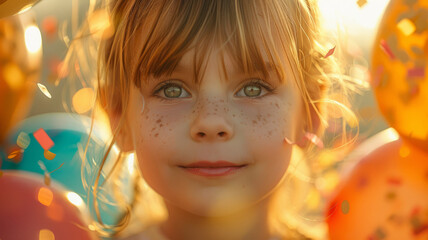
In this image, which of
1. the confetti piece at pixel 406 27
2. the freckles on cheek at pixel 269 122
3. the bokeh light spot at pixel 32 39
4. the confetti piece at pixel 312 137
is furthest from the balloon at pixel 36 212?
the confetti piece at pixel 406 27

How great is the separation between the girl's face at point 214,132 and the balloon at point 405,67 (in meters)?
0.19

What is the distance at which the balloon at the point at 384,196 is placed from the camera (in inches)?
45.9

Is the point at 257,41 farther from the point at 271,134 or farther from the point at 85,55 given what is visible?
the point at 85,55

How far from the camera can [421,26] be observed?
1106 millimetres

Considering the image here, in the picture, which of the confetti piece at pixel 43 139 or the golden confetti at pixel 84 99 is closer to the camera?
the confetti piece at pixel 43 139

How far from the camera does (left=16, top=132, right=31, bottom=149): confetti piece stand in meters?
1.39

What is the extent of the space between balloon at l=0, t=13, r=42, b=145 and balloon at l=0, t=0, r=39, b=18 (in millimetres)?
66

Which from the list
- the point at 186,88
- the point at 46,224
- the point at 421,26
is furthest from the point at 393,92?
the point at 46,224

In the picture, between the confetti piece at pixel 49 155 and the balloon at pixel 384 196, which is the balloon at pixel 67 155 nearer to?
the confetti piece at pixel 49 155

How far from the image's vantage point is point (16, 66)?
119 centimetres

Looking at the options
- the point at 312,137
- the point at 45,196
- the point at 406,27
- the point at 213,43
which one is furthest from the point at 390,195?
the point at 45,196

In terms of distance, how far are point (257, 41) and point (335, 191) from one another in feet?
1.33

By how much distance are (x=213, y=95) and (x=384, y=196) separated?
415 mm

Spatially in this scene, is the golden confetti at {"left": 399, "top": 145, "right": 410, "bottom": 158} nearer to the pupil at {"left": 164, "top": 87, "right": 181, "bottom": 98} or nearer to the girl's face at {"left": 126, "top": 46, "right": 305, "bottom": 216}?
the girl's face at {"left": 126, "top": 46, "right": 305, "bottom": 216}
